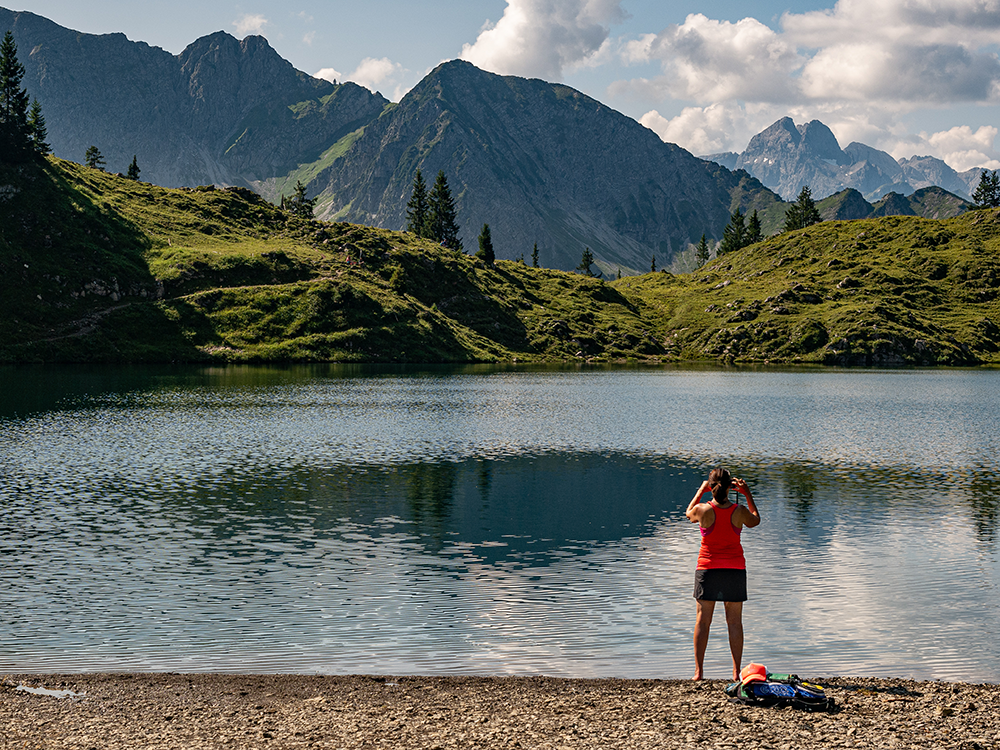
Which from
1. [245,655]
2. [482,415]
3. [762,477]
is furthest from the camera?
[482,415]

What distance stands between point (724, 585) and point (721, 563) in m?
0.52

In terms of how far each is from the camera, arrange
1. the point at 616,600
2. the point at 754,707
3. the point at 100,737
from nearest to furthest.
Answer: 1. the point at 100,737
2. the point at 754,707
3. the point at 616,600

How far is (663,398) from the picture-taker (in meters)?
107

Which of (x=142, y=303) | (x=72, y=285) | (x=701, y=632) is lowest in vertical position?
(x=701, y=632)

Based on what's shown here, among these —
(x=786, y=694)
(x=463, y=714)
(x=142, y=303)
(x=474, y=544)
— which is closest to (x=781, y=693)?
(x=786, y=694)

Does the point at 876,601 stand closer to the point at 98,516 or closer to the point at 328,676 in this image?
the point at 328,676

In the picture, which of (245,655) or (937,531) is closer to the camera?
(245,655)

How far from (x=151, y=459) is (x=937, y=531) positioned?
4738cm

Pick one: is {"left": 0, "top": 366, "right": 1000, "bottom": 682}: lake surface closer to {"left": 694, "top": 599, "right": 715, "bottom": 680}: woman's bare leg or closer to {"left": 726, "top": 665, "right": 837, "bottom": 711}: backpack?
{"left": 694, "top": 599, "right": 715, "bottom": 680}: woman's bare leg

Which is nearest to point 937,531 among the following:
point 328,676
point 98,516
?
point 328,676

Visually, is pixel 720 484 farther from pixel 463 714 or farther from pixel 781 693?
pixel 463 714

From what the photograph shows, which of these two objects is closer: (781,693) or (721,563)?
(781,693)

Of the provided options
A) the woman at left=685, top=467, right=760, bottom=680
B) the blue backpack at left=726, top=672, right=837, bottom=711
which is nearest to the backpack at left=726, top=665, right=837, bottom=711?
the blue backpack at left=726, top=672, right=837, bottom=711

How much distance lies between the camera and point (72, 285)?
17100cm
